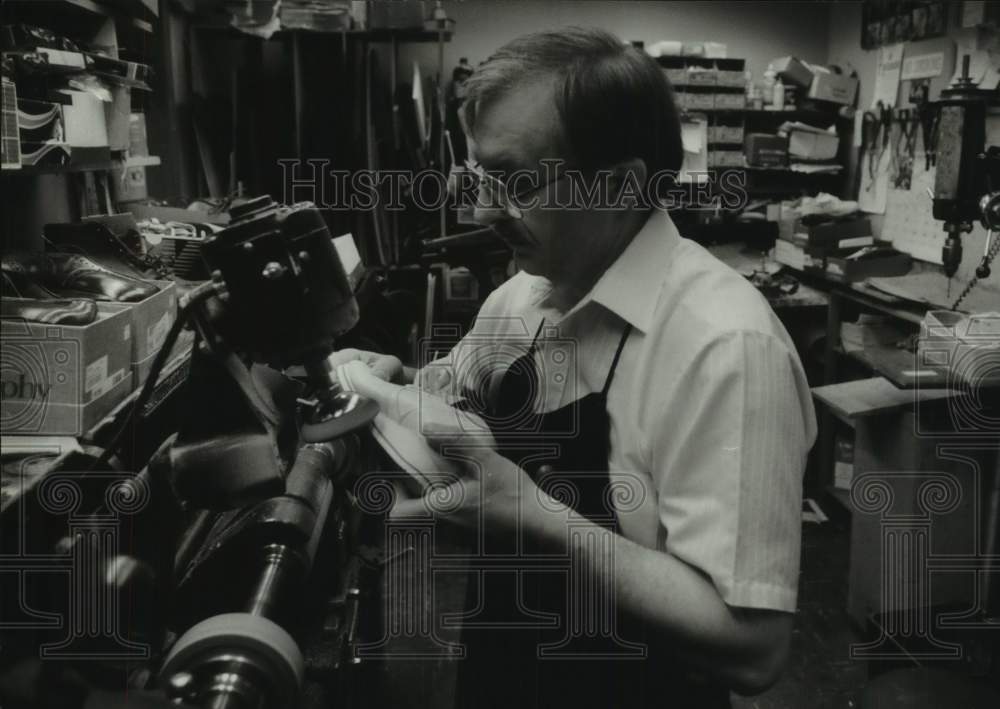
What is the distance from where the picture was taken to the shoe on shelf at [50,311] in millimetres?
1241

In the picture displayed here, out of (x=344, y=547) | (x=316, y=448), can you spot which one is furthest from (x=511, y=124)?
(x=344, y=547)

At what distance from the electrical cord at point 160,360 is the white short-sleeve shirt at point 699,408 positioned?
0.52 m

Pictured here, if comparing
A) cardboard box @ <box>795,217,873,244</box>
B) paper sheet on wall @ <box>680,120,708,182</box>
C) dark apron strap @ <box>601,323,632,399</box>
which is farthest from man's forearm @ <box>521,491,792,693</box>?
paper sheet on wall @ <box>680,120,708,182</box>

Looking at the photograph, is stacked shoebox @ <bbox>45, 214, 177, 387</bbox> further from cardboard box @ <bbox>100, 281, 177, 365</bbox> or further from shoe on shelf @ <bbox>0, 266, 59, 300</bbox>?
shoe on shelf @ <bbox>0, 266, 59, 300</bbox>

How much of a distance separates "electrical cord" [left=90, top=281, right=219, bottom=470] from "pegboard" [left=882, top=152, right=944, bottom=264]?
3692 millimetres

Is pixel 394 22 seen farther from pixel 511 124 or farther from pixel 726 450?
pixel 726 450

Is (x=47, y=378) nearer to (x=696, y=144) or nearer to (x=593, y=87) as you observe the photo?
(x=593, y=87)

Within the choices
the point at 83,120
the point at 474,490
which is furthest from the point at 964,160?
the point at 83,120

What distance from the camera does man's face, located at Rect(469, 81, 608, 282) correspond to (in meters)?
1.11

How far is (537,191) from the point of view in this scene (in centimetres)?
115

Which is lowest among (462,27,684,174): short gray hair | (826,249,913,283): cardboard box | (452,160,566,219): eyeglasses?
(826,249,913,283): cardboard box

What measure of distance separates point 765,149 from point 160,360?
4.07 m

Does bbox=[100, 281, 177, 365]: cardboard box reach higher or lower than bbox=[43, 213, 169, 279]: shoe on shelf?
lower

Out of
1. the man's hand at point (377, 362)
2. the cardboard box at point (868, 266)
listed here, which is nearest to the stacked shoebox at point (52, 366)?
the man's hand at point (377, 362)
